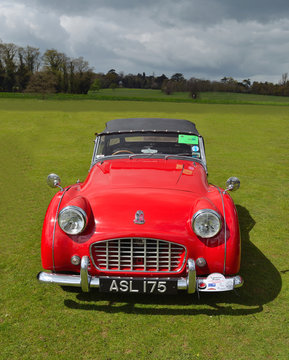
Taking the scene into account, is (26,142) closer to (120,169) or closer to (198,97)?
(120,169)

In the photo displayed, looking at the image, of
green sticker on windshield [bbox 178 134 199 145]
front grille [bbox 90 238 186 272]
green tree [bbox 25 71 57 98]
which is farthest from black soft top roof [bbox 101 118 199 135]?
green tree [bbox 25 71 57 98]

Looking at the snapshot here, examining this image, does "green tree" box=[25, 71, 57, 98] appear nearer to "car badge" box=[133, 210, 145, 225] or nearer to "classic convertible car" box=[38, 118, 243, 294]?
"classic convertible car" box=[38, 118, 243, 294]

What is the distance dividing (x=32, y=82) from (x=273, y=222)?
185ft

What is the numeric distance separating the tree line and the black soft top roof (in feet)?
176

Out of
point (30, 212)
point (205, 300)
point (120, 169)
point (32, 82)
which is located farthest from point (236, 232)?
point (32, 82)

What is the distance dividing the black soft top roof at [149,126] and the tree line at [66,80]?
176ft

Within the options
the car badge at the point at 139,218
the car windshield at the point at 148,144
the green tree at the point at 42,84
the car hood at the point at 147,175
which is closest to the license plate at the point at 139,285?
the car badge at the point at 139,218

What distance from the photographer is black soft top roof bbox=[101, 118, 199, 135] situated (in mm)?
5641

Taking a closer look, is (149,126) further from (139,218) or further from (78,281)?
(78,281)

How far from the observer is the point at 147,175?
14.2 feet

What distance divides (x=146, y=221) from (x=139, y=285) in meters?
0.63

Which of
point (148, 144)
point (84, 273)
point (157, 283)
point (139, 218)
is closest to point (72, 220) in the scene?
point (84, 273)

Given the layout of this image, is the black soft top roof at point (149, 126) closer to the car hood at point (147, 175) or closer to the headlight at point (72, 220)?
the car hood at point (147, 175)

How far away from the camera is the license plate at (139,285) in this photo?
321 centimetres
